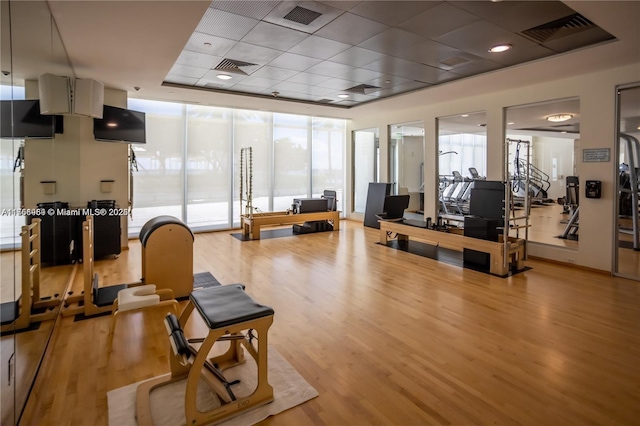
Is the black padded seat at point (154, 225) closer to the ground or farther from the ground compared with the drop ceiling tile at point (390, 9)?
closer to the ground

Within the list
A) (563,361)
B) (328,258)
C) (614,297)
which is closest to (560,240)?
(614,297)

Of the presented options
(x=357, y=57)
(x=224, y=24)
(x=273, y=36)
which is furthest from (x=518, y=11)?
(x=224, y=24)

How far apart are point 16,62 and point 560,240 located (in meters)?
7.42

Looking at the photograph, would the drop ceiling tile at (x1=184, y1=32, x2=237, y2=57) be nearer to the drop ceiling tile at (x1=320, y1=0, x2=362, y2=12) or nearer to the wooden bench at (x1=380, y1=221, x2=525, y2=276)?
the drop ceiling tile at (x1=320, y1=0, x2=362, y2=12)

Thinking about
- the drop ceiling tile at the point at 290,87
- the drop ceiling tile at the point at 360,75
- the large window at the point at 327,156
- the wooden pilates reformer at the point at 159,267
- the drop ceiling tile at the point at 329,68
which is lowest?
the wooden pilates reformer at the point at 159,267

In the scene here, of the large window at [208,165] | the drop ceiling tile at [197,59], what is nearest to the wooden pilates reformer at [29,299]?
the drop ceiling tile at [197,59]

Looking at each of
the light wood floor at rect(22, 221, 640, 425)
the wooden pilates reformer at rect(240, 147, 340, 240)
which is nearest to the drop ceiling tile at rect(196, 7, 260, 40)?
the light wood floor at rect(22, 221, 640, 425)

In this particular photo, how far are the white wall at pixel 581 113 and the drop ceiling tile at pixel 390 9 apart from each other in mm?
2282

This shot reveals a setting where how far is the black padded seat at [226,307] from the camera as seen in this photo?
6.35 feet

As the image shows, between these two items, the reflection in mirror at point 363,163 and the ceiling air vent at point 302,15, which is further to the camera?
the reflection in mirror at point 363,163

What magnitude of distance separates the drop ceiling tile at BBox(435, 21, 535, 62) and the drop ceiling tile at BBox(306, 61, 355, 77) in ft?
4.64

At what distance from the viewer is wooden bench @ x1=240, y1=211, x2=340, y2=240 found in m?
7.21

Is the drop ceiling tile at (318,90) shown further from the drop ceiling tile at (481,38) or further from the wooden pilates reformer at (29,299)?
the wooden pilates reformer at (29,299)

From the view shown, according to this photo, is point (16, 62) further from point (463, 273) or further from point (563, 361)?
point (463, 273)
